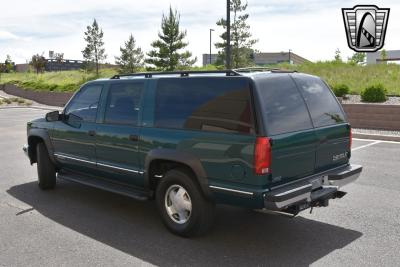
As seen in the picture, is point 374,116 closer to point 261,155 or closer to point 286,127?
point 286,127

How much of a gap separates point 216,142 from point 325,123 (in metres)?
1.40

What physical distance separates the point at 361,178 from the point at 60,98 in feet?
94.6

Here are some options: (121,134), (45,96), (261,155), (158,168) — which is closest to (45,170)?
(121,134)

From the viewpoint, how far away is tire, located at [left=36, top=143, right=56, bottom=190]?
700cm

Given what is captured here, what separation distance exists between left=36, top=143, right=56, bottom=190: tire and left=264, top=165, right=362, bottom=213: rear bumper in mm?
4197

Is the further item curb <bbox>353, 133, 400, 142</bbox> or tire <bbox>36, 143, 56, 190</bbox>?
curb <bbox>353, 133, 400, 142</bbox>

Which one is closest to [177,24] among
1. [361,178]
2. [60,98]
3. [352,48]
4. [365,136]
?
[60,98]

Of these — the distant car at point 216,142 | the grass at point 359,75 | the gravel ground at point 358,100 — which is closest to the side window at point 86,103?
the distant car at point 216,142

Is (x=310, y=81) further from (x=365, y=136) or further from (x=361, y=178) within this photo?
(x=365, y=136)

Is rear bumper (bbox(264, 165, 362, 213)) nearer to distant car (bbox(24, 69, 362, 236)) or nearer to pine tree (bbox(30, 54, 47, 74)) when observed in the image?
distant car (bbox(24, 69, 362, 236))

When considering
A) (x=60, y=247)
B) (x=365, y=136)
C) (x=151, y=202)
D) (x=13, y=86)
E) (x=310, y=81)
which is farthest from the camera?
(x=13, y=86)

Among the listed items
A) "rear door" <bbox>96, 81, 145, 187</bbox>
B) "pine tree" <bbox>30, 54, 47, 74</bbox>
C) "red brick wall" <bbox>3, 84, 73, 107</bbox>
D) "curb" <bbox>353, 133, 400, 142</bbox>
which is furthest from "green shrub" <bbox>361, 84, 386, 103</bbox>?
"pine tree" <bbox>30, 54, 47, 74</bbox>

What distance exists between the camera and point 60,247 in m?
4.64

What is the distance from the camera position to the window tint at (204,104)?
14.3 ft
